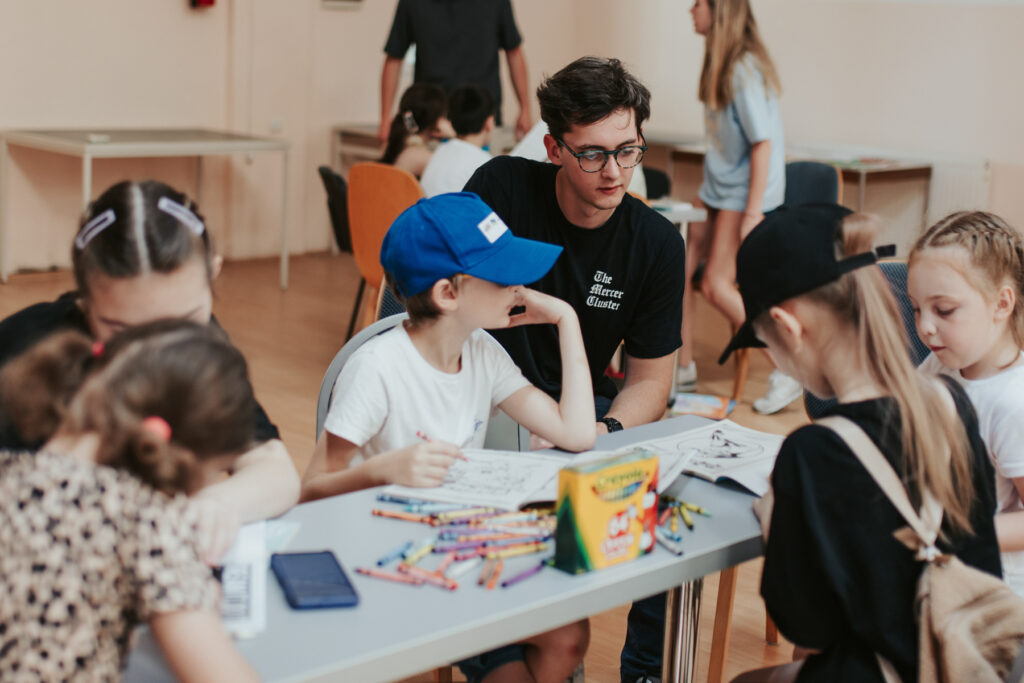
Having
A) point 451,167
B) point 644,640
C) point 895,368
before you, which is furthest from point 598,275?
point 451,167

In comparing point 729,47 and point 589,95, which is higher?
point 729,47

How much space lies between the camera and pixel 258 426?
5.08ft

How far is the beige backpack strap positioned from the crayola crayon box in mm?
238

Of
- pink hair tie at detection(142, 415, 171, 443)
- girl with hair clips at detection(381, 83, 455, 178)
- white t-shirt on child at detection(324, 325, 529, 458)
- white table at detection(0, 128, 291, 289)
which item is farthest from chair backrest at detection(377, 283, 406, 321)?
white table at detection(0, 128, 291, 289)

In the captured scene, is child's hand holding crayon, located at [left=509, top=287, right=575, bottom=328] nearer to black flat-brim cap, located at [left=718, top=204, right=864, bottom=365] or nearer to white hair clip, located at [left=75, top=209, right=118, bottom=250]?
black flat-brim cap, located at [left=718, top=204, right=864, bottom=365]

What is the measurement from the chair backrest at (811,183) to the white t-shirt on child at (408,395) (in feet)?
9.68

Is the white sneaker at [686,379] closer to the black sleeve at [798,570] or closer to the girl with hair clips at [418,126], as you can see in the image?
the girl with hair clips at [418,126]

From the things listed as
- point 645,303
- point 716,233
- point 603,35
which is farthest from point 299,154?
point 645,303

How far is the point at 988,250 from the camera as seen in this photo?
1.76 m

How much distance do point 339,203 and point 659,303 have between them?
101 inches

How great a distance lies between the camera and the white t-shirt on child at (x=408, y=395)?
1739 mm

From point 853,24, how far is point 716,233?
7.47ft

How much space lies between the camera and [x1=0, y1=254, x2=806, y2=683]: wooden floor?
8.26 ft

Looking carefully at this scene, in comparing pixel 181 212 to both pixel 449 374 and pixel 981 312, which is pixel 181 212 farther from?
pixel 981 312
